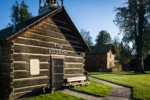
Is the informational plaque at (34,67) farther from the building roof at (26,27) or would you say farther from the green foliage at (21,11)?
the green foliage at (21,11)

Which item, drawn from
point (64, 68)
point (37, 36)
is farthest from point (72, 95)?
point (37, 36)

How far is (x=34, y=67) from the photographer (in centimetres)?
1691

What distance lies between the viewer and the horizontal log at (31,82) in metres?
15.5

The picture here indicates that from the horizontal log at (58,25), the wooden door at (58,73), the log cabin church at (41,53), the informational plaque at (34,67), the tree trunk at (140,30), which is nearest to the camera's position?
the log cabin church at (41,53)

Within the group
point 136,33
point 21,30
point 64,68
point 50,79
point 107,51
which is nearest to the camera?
point 21,30

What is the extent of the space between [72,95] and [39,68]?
10.2 feet

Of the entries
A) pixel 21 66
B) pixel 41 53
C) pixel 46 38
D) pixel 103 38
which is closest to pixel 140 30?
pixel 46 38

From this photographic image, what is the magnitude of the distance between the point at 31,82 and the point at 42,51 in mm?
2502

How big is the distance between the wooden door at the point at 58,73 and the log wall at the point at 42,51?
60cm

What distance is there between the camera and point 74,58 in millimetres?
21922

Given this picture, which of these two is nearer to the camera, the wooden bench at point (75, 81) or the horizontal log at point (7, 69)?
the horizontal log at point (7, 69)

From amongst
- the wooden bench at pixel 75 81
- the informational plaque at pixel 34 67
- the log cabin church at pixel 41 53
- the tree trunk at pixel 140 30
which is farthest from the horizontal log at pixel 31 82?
the tree trunk at pixel 140 30

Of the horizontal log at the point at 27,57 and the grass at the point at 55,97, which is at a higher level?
the horizontal log at the point at 27,57

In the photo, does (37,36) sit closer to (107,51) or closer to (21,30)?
(21,30)
